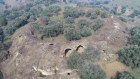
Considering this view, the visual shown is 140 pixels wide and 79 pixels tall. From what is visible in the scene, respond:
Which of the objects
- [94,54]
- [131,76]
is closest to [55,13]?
[94,54]

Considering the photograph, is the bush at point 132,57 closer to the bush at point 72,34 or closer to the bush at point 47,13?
the bush at point 72,34

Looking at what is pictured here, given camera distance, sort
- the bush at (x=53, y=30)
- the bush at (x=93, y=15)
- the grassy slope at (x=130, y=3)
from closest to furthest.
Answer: the bush at (x=53, y=30)
the bush at (x=93, y=15)
the grassy slope at (x=130, y=3)

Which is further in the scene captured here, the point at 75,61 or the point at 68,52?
the point at 68,52

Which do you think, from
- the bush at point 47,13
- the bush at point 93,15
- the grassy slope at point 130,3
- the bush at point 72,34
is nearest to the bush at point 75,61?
the bush at point 72,34

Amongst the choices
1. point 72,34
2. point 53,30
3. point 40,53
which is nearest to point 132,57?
point 72,34

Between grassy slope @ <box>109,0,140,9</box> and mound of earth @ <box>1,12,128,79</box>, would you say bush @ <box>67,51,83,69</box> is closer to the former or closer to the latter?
mound of earth @ <box>1,12,128,79</box>

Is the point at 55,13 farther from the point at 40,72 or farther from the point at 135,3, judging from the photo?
the point at 135,3

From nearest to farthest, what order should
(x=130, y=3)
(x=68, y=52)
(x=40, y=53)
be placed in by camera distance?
(x=40, y=53), (x=68, y=52), (x=130, y=3)

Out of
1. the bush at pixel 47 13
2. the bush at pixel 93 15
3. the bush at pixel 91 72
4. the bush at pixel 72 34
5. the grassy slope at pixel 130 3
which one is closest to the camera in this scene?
the bush at pixel 91 72

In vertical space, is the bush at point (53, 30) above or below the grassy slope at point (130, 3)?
above

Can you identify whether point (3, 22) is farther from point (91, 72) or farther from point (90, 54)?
point (91, 72)

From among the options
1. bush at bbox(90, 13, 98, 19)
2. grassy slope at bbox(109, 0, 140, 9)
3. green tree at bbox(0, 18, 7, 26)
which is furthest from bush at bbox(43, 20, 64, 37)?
grassy slope at bbox(109, 0, 140, 9)
